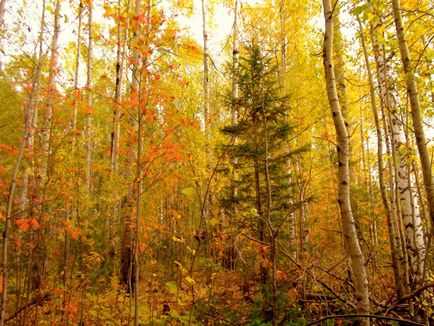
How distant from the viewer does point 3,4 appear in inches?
207

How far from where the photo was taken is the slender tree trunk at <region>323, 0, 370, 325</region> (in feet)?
7.90

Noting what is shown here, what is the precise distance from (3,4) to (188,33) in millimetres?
7092

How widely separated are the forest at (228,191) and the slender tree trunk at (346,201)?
1 cm

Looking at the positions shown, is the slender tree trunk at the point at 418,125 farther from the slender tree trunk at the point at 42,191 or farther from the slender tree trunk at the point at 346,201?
the slender tree trunk at the point at 42,191

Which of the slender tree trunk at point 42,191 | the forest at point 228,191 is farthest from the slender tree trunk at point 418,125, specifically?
the slender tree trunk at point 42,191

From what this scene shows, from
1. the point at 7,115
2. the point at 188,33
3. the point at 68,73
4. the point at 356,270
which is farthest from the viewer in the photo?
the point at 68,73

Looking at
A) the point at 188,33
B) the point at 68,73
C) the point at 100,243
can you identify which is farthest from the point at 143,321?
the point at 68,73

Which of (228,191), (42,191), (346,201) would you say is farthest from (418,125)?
(228,191)

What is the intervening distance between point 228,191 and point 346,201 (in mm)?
5712

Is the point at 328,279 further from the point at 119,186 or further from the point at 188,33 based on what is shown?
the point at 188,33

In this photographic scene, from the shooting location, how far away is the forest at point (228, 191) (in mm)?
3004

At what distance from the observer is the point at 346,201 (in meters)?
2.51

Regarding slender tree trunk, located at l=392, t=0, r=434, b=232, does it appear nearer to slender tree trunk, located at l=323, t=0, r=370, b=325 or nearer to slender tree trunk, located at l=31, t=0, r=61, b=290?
slender tree trunk, located at l=323, t=0, r=370, b=325

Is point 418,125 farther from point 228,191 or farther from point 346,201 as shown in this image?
point 228,191
